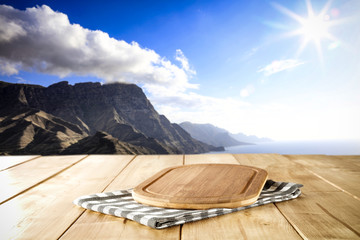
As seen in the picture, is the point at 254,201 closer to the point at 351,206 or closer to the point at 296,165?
the point at 351,206

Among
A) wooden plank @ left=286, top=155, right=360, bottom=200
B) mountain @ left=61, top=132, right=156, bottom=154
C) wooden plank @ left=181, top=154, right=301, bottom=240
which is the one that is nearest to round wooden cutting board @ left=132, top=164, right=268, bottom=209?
wooden plank @ left=181, top=154, right=301, bottom=240

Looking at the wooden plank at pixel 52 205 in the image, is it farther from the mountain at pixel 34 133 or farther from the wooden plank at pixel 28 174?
the mountain at pixel 34 133

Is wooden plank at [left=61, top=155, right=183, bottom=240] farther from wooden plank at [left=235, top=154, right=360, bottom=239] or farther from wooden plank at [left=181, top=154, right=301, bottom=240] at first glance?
wooden plank at [left=235, top=154, right=360, bottom=239]

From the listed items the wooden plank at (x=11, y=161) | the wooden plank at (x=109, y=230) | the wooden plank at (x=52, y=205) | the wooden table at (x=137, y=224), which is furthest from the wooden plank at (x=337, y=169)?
the wooden plank at (x=11, y=161)

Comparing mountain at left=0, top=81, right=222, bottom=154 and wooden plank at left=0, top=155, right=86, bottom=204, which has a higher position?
mountain at left=0, top=81, right=222, bottom=154

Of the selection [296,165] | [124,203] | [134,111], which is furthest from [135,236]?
[134,111]

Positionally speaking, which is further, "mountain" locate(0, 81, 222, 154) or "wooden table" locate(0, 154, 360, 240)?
"mountain" locate(0, 81, 222, 154)
